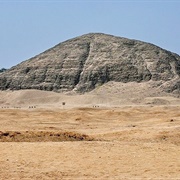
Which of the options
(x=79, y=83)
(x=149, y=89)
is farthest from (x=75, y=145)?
(x=79, y=83)

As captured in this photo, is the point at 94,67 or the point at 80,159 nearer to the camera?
the point at 80,159

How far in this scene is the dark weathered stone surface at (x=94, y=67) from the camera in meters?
105

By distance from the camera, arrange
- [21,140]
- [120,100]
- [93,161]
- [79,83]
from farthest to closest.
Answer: [79,83], [120,100], [21,140], [93,161]

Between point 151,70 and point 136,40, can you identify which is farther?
point 136,40

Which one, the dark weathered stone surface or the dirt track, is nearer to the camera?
the dirt track

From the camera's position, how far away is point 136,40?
121938 millimetres

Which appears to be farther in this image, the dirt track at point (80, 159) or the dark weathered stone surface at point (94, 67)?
the dark weathered stone surface at point (94, 67)

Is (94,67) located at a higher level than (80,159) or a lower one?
lower

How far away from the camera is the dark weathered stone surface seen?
10469 centimetres

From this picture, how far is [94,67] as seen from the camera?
108250 mm

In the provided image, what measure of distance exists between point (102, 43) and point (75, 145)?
334 ft

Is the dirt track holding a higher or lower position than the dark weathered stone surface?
higher

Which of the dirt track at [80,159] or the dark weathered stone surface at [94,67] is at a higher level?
the dirt track at [80,159]

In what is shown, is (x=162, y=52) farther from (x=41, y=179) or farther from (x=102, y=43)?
(x=41, y=179)
